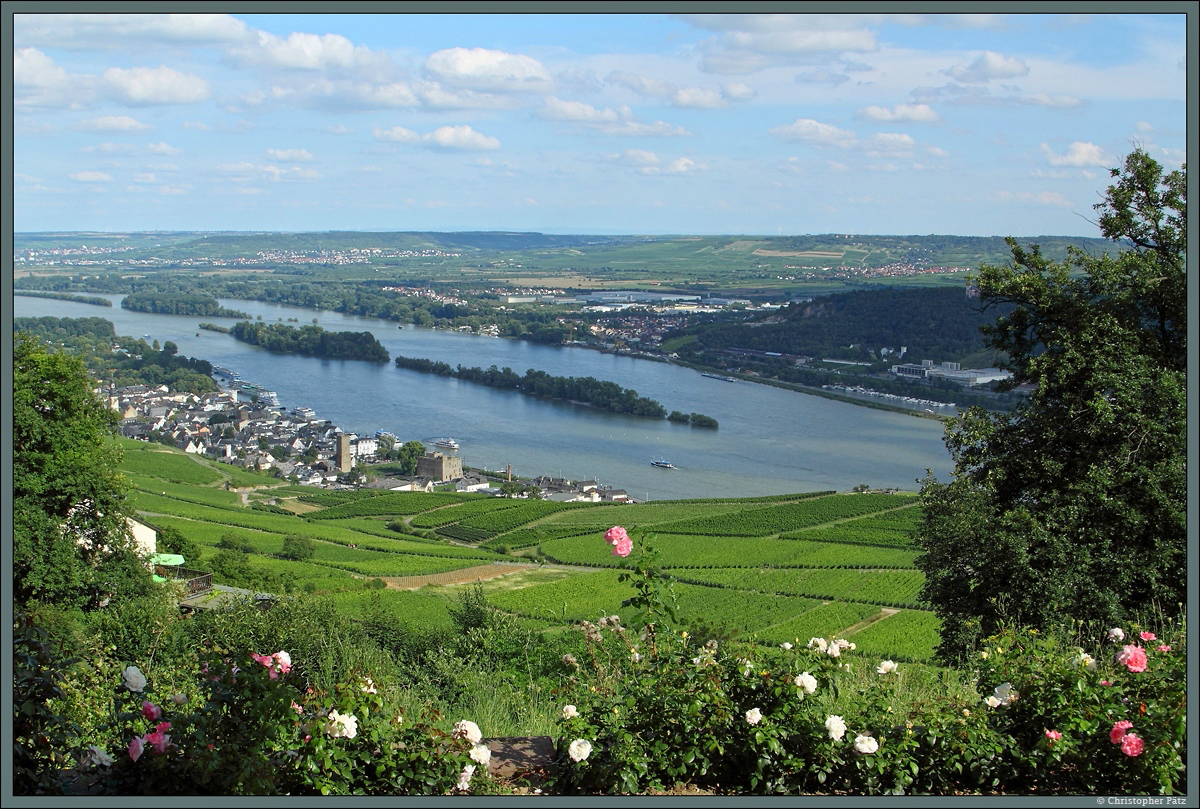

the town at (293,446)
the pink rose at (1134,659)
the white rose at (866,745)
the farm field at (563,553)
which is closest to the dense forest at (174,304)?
the town at (293,446)

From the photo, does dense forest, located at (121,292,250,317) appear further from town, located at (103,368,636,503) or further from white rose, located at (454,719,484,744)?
white rose, located at (454,719,484,744)

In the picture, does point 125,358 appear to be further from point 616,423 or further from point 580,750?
point 580,750

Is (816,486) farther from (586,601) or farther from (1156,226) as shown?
(1156,226)

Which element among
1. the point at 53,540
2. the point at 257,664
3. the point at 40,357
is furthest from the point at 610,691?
the point at 40,357

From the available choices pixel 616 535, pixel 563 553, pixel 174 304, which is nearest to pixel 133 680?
A: pixel 616 535

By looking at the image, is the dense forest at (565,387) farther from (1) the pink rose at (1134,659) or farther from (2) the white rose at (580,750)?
(2) the white rose at (580,750)

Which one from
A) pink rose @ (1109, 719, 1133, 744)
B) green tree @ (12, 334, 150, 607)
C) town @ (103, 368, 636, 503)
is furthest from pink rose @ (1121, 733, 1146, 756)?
town @ (103, 368, 636, 503)

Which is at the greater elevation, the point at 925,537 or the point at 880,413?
the point at 925,537
